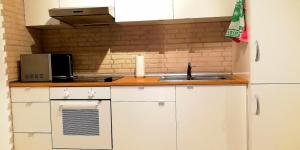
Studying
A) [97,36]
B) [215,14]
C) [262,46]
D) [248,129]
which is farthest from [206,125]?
[97,36]

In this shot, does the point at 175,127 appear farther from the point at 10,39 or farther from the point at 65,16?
the point at 10,39

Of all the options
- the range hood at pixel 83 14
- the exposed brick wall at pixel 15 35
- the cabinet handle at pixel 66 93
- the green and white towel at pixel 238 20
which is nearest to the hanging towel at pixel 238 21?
the green and white towel at pixel 238 20

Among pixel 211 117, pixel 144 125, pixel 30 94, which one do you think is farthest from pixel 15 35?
pixel 211 117

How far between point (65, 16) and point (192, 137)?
1.56 metres

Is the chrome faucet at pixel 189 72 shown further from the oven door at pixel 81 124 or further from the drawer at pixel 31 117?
the drawer at pixel 31 117

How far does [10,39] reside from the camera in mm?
2674

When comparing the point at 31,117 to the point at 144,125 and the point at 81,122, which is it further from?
the point at 144,125

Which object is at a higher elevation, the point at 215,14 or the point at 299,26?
the point at 215,14

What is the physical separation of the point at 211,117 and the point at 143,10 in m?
1.17

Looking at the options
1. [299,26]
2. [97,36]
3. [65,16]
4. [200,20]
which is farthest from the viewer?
[97,36]

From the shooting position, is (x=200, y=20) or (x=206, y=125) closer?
(x=206, y=125)

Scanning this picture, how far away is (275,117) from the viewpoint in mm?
2299

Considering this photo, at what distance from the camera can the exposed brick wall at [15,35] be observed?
2.64 metres

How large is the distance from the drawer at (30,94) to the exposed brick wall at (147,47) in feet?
2.07
